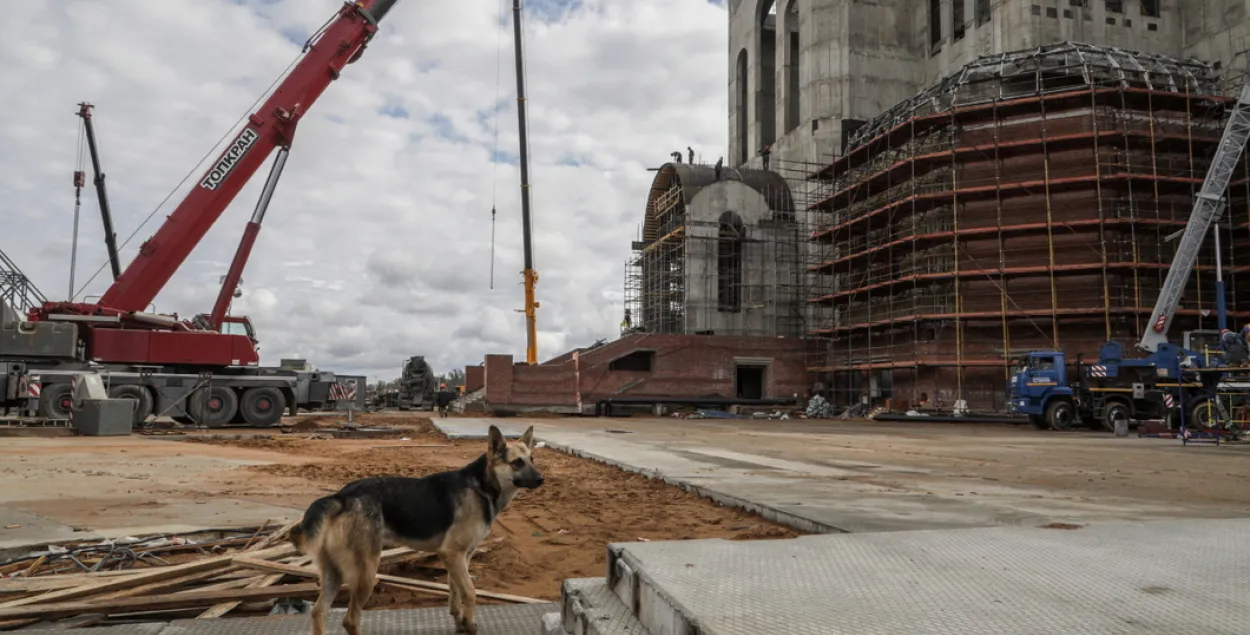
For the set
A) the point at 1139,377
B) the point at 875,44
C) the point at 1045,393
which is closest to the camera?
the point at 1139,377

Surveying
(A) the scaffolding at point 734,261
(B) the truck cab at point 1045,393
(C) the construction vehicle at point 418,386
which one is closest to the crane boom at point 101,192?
(C) the construction vehicle at point 418,386

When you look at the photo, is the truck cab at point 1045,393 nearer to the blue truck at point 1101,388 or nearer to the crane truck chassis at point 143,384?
the blue truck at point 1101,388

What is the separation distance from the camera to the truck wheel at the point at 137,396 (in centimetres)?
2155

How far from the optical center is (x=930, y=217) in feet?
123

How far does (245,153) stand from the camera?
20.8m

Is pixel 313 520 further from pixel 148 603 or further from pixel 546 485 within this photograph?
pixel 546 485

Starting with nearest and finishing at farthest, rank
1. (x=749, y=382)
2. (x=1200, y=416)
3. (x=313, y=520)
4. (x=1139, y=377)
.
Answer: (x=313, y=520)
(x=1200, y=416)
(x=1139, y=377)
(x=749, y=382)

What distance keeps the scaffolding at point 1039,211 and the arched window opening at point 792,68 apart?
15.8 metres

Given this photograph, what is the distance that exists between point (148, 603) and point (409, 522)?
55.8 inches

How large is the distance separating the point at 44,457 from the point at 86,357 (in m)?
9.88

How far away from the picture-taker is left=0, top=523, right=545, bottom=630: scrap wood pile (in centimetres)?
398

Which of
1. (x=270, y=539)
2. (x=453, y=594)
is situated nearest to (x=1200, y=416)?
(x=270, y=539)

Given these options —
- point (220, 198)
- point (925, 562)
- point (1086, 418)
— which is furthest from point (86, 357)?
point (1086, 418)

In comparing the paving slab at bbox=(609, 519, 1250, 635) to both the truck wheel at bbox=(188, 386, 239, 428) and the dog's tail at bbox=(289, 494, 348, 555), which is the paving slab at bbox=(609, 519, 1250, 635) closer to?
the dog's tail at bbox=(289, 494, 348, 555)
